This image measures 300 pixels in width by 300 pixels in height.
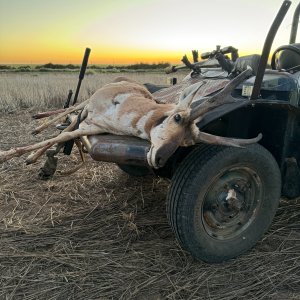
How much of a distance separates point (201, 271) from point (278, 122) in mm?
1383

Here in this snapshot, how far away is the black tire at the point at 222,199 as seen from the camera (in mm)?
2848

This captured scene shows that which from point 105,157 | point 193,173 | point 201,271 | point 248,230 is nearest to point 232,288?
point 201,271

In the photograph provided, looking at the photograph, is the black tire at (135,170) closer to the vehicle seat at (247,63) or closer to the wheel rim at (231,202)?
the vehicle seat at (247,63)

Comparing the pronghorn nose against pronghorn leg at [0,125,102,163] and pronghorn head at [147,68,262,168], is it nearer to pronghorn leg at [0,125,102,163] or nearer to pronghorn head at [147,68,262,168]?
pronghorn head at [147,68,262,168]

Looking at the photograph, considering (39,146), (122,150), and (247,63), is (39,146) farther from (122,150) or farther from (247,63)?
(247,63)

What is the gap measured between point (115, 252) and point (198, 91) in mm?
1688

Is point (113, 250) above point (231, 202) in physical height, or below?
below

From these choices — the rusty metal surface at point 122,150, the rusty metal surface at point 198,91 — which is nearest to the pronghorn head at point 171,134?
the rusty metal surface at point 122,150

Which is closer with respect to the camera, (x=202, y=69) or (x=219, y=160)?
(x=219, y=160)

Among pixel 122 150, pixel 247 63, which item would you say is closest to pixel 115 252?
pixel 122 150

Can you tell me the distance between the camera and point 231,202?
3086 millimetres

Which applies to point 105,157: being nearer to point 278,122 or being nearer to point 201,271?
point 201,271

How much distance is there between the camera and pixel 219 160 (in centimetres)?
287

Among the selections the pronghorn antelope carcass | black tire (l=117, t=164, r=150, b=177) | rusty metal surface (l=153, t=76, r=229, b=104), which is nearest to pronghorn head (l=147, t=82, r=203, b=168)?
the pronghorn antelope carcass
